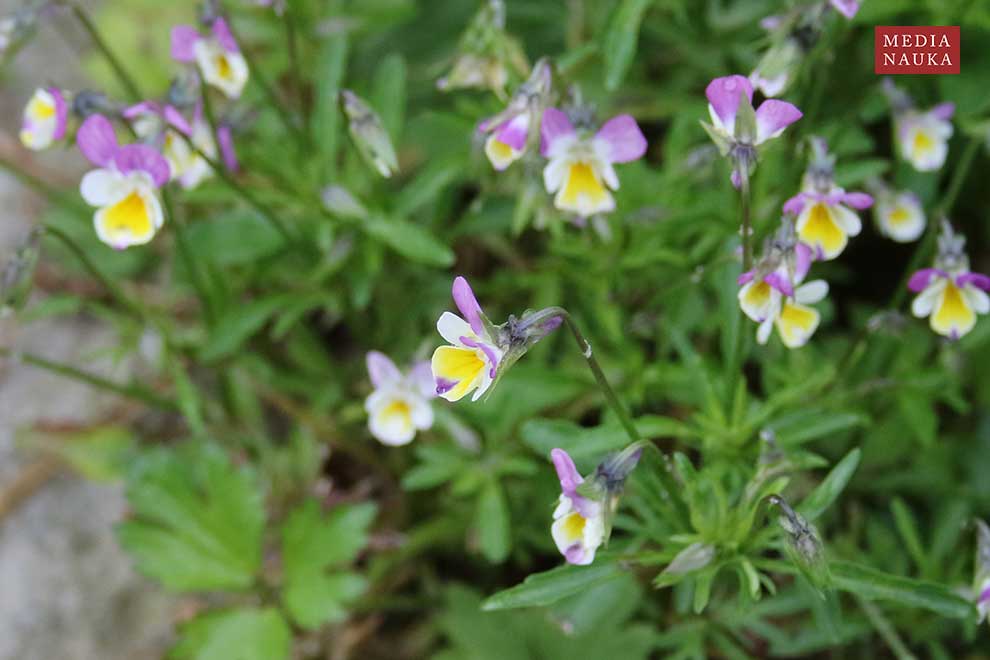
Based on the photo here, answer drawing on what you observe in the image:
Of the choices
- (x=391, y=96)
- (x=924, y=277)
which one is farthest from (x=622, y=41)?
(x=924, y=277)

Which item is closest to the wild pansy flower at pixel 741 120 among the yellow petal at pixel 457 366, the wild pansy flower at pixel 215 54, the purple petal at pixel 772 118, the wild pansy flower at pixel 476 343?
the purple petal at pixel 772 118

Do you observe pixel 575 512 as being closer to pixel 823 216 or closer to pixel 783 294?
pixel 783 294

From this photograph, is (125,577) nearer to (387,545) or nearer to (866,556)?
(387,545)

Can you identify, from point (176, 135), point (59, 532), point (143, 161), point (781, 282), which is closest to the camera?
point (781, 282)

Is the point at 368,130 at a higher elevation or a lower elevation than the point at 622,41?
higher

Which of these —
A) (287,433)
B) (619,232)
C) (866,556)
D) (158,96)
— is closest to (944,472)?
(866,556)

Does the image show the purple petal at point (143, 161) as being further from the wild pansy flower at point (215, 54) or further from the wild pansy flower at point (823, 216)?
the wild pansy flower at point (823, 216)
